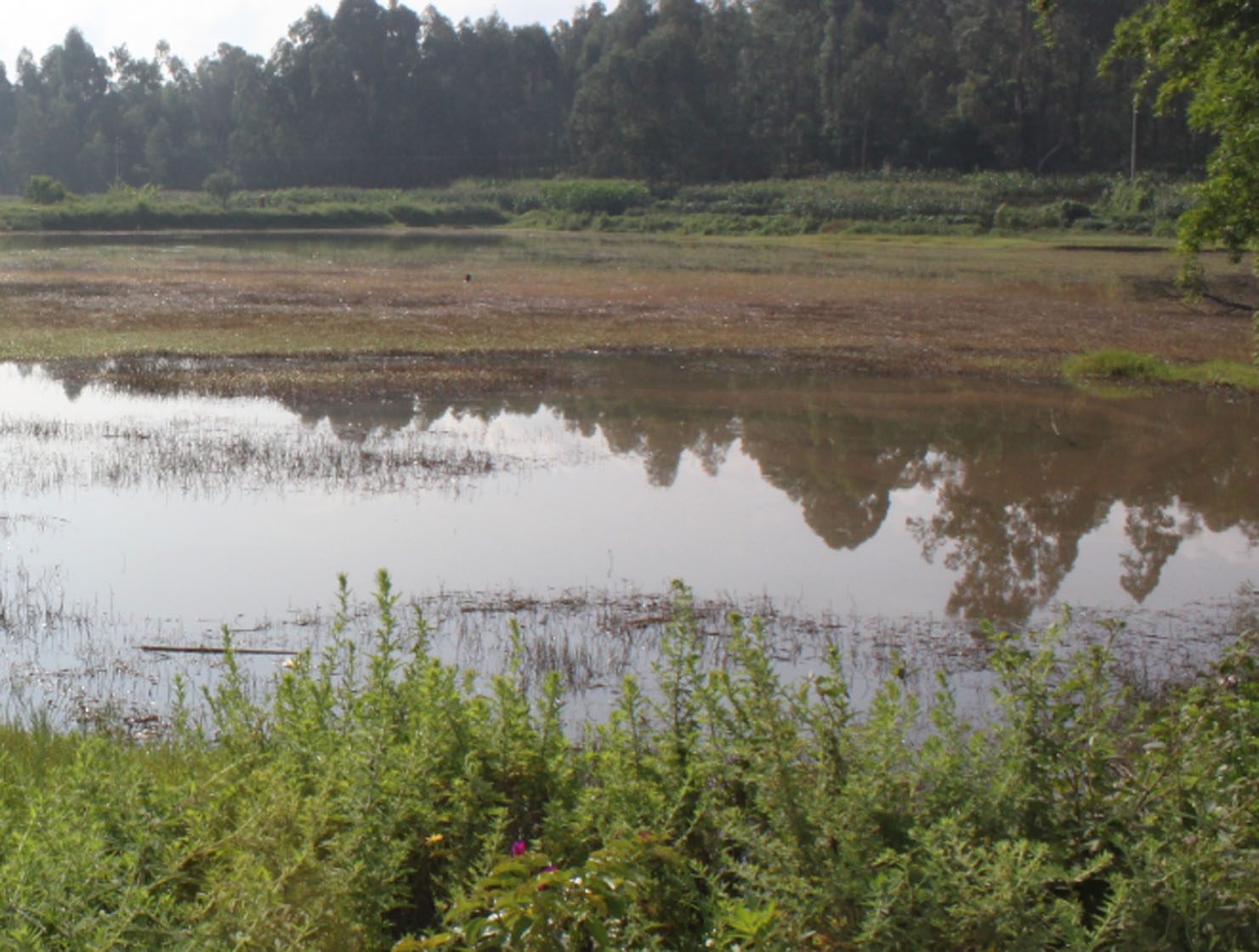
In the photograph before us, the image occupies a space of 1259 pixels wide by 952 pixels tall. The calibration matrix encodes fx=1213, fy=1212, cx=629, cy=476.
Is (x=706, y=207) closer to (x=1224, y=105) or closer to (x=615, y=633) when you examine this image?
(x=1224, y=105)

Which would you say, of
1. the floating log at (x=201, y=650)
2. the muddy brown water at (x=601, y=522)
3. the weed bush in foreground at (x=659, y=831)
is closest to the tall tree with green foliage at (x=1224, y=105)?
the muddy brown water at (x=601, y=522)

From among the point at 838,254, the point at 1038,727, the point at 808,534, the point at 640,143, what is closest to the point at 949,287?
the point at 838,254

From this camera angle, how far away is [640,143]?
8925cm

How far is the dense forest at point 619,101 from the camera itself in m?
86.8

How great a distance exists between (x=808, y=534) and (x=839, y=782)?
6899 mm

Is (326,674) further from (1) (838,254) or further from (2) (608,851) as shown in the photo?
(1) (838,254)

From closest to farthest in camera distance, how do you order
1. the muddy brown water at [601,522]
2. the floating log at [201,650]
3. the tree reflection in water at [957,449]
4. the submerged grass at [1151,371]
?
the floating log at [201,650], the muddy brown water at [601,522], the tree reflection in water at [957,449], the submerged grass at [1151,371]

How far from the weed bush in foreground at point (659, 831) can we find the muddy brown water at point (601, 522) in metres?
2.92

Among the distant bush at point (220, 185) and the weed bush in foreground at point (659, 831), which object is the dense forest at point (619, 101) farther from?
the weed bush in foreground at point (659, 831)

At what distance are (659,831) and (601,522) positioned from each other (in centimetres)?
719

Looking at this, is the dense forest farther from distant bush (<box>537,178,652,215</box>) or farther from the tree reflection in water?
the tree reflection in water

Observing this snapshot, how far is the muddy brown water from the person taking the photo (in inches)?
298

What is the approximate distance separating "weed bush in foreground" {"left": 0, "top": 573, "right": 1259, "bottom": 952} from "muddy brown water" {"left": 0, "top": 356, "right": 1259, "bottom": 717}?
292 cm

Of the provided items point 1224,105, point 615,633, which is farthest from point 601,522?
point 1224,105
